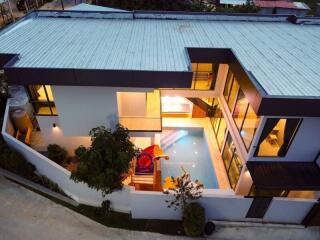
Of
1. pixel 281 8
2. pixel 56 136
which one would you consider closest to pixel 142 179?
pixel 56 136

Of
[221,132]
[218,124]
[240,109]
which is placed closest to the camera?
[240,109]

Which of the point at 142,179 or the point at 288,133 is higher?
the point at 288,133

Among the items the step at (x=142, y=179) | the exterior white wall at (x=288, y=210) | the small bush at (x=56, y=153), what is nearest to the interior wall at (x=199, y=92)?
the step at (x=142, y=179)

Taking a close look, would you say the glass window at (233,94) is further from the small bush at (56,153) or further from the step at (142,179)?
the small bush at (56,153)

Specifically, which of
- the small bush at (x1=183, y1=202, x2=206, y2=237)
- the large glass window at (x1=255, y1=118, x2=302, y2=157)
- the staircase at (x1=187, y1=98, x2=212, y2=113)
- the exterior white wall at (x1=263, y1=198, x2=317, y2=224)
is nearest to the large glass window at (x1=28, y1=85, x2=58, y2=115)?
the small bush at (x1=183, y1=202, x2=206, y2=237)

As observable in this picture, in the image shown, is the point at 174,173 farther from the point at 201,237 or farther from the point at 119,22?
the point at 119,22

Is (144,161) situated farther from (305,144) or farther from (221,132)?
(305,144)
